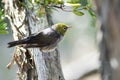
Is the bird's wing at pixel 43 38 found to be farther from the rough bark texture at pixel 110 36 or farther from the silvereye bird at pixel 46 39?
the rough bark texture at pixel 110 36

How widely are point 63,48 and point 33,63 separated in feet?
7.53

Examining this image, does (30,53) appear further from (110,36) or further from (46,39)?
(110,36)

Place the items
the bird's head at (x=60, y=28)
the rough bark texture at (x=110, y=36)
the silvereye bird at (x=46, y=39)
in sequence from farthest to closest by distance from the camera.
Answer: the bird's head at (x=60, y=28) → the silvereye bird at (x=46, y=39) → the rough bark texture at (x=110, y=36)

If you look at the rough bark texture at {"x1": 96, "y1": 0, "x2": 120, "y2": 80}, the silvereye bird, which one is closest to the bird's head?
the silvereye bird

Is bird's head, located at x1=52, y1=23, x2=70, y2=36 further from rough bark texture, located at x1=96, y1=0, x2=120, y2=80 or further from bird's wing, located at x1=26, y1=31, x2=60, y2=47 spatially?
rough bark texture, located at x1=96, y1=0, x2=120, y2=80

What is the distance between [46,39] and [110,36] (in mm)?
1017

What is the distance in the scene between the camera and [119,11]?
0.46m

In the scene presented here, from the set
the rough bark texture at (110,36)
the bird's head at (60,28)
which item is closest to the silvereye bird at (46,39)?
the bird's head at (60,28)

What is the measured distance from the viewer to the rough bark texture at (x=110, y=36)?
47 cm

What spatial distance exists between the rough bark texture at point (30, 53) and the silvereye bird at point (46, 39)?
0.05 meters

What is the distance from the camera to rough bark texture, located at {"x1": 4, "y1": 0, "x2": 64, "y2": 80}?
1505 mm

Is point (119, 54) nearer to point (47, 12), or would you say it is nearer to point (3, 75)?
point (47, 12)

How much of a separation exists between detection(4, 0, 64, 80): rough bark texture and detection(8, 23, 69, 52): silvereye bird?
52mm

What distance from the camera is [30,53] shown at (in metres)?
1.65
